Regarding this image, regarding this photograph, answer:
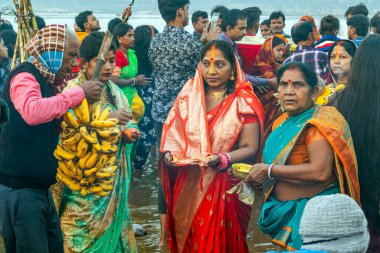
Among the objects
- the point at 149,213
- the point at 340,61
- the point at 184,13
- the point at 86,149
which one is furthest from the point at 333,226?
the point at 184,13

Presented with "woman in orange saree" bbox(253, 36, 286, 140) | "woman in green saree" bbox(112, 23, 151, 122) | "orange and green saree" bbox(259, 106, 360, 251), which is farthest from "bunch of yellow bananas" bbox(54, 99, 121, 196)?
"woman in orange saree" bbox(253, 36, 286, 140)

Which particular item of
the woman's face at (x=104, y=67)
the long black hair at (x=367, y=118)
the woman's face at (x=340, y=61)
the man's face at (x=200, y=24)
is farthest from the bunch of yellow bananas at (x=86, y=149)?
the man's face at (x=200, y=24)

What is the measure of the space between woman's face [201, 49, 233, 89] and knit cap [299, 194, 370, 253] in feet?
9.74

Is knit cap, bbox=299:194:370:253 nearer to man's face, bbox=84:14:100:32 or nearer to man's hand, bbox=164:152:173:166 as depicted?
man's hand, bbox=164:152:173:166

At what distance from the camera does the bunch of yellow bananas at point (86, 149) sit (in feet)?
16.7

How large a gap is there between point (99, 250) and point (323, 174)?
1.64 meters

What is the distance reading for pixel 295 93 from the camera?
489 centimetres

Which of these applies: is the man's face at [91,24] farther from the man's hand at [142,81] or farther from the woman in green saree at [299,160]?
the woman in green saree at [299,160]

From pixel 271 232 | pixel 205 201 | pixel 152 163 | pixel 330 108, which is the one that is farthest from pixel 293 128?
pixel 152 163

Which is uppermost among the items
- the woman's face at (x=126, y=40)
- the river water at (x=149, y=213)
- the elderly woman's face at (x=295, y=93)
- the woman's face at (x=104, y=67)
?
the woman's face at (x=126, y=40)

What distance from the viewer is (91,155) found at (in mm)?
5141

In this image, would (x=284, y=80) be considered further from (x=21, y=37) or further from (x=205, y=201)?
(x=21, y=37)

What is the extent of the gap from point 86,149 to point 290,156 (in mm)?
1279

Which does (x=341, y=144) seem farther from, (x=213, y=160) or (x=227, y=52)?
(x=227, y=52)
